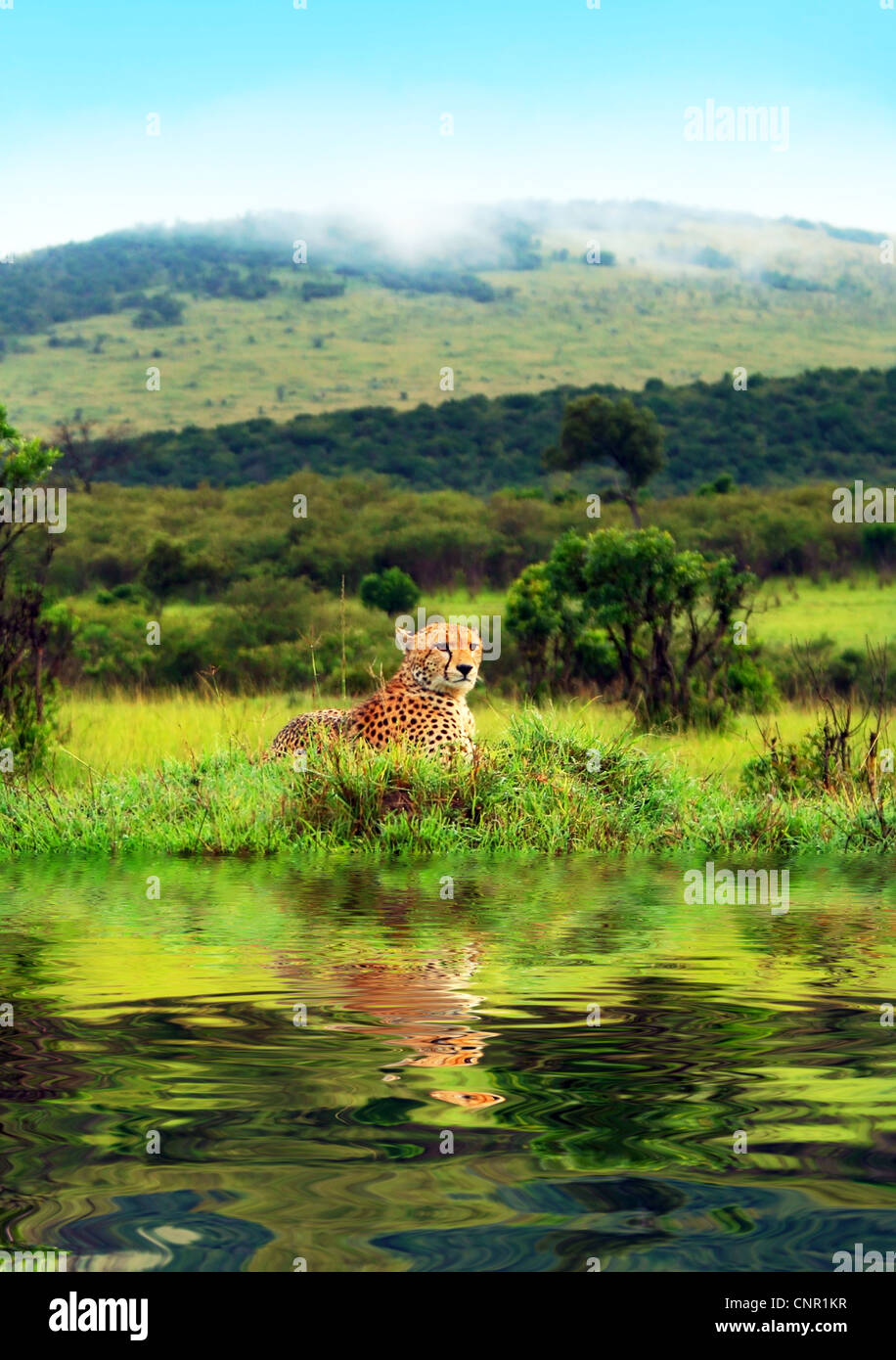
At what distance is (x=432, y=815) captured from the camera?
1219cm

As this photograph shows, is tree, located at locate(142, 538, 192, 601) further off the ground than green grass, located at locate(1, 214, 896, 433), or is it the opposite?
green grass, located at locate(1, 214, 896, 433)

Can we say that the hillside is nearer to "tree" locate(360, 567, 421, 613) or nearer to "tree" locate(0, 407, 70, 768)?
"tree" locate(360, 567, 421, 613)

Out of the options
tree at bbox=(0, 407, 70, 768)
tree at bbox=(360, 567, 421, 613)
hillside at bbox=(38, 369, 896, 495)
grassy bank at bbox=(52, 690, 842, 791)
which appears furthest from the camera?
hillside at bbox=(38, 369, 896, 495)

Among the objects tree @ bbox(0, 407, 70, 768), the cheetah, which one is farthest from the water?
tree @ bbox(0, 407, 70, 768)

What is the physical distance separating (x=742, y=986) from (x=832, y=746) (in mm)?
7675

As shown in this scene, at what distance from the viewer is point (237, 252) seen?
498 ft

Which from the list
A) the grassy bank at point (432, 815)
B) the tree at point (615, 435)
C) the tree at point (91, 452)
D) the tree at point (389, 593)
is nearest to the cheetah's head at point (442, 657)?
the grassy bank at point (432, 815)

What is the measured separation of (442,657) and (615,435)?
4678 centimetres

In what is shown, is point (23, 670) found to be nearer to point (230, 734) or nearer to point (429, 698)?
point (230, 734)

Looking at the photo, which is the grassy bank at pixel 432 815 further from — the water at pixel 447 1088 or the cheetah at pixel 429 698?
the water at pixel 447 1088

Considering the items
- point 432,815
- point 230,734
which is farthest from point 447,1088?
point 230,734

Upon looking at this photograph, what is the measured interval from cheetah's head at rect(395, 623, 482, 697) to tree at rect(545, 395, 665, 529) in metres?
45.5

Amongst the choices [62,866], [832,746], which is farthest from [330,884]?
[832,746]

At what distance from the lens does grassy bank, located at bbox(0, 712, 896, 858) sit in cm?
1213
